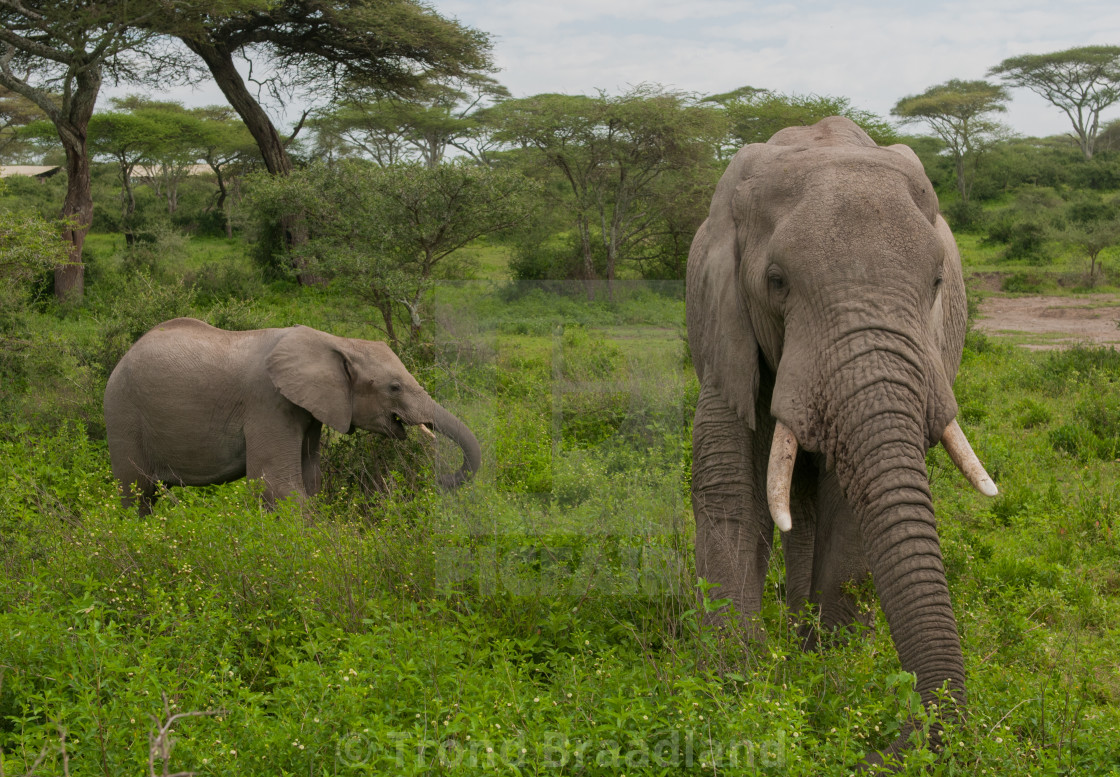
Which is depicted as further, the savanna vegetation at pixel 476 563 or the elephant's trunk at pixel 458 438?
the elephant's trunk at pixel 458 438

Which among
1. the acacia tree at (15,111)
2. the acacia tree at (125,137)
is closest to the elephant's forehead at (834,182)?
the acacia tree at (125,137)

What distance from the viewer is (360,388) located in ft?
21.8

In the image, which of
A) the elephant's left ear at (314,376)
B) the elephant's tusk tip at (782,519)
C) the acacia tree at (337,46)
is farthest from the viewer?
the acacia tree at (337,46)

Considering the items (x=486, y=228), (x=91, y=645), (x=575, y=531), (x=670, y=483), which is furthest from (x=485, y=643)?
(x=486, y=228)

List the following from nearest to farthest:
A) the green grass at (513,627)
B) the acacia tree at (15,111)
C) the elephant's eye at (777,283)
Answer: the green grass at (513,627)
the elephant's eye at (777,283)
the acacia tree at (15,111)

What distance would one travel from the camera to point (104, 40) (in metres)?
14.8

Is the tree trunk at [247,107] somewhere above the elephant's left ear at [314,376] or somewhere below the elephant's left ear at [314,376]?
above

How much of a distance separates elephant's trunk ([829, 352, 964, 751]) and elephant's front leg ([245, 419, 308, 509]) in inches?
173

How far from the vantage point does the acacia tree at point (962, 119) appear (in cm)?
3391

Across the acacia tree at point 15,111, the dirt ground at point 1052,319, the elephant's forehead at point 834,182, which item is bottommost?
the dirt ground at point 1052,319

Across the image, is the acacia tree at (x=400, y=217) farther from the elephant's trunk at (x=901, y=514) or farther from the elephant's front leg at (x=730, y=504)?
the elephant's trunk at (x=901, y=514)

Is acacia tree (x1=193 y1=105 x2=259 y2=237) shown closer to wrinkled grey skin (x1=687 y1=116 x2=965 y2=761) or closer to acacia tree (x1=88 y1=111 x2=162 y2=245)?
acacia tree (x1=88 y1=111 x2=162 y2=245)

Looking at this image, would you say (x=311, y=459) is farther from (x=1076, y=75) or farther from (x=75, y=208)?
(x=1076, y=75)

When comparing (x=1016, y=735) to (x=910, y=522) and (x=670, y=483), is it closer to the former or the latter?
(x=910, y=522)
